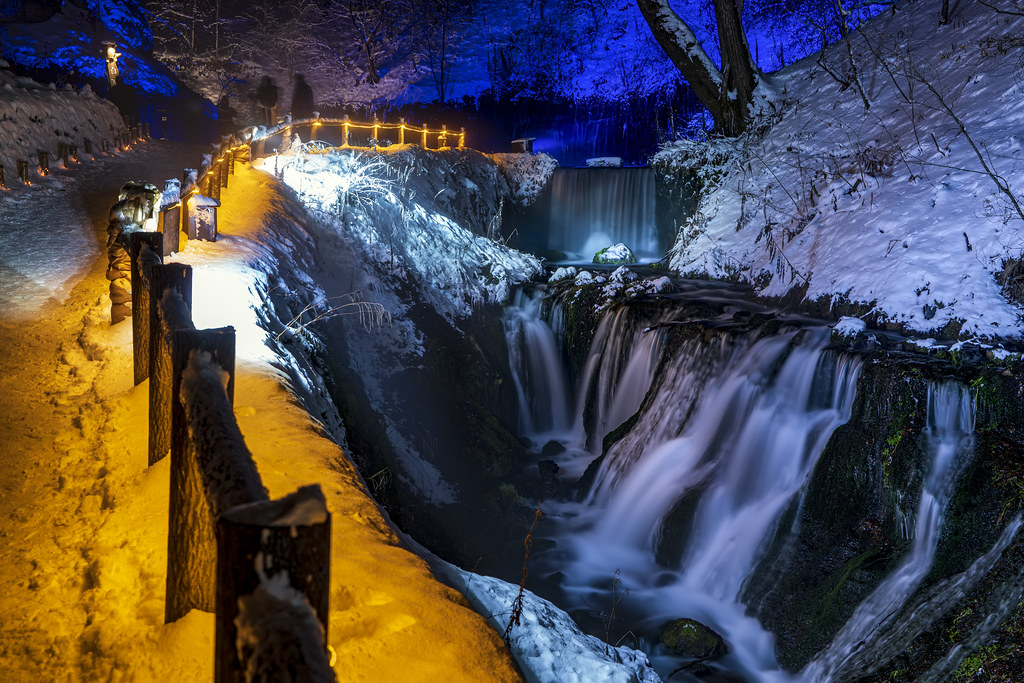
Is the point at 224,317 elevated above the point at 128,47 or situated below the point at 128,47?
below

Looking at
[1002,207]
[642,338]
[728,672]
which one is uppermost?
[1002,207]

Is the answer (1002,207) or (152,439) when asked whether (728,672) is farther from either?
(1002,207)

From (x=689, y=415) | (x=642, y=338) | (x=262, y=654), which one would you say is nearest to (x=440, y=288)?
(x=642, y=338)

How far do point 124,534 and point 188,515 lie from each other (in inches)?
40.0

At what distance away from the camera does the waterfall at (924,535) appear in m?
6.22

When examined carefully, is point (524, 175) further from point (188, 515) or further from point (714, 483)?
point (188, 515)

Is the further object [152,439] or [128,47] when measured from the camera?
[128,47]

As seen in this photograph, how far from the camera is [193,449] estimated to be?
262 centimetres

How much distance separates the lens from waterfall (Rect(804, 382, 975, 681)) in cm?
622

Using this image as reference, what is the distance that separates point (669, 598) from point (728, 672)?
140cm

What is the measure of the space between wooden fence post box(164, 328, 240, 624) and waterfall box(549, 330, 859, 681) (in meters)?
5.50

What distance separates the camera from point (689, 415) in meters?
10.1

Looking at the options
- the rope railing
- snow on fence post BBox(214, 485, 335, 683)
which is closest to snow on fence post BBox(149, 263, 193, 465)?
snow on fence post BBox(214, 485, 335, 683)

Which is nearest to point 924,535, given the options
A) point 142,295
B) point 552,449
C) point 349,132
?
point 552,449
